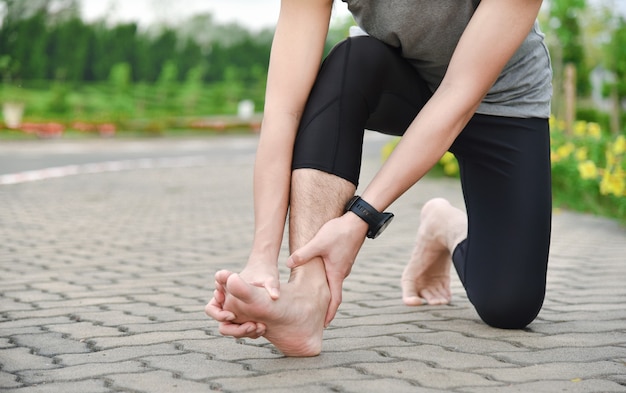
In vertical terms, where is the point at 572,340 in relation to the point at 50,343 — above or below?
above

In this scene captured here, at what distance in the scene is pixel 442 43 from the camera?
2395 mm

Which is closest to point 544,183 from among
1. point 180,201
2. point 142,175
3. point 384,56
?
point 384,56

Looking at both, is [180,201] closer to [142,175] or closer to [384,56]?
[142,175]

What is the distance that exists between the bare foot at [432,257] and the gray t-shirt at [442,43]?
0.52 metres

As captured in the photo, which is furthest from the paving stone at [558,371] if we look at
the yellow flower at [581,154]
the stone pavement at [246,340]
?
the yellow flower at [581,154]

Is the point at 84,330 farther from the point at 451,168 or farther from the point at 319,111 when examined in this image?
the point at 451,168

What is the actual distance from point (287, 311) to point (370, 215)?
0.30 m

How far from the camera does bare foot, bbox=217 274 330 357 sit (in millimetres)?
1954

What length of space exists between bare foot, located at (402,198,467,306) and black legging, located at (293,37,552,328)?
0.82 feet

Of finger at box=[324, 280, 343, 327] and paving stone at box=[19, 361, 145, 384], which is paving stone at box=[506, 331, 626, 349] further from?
paving stone at box=[19, 361, 145, 384]

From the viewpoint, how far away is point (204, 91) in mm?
37156

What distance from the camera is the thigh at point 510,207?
98.7 inches

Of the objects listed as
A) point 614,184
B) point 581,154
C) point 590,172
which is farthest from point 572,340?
point 581,154

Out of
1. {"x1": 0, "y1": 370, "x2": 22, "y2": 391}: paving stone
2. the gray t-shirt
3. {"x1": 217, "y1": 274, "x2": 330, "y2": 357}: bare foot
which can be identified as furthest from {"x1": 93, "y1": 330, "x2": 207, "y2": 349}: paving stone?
the gray t-shirt
